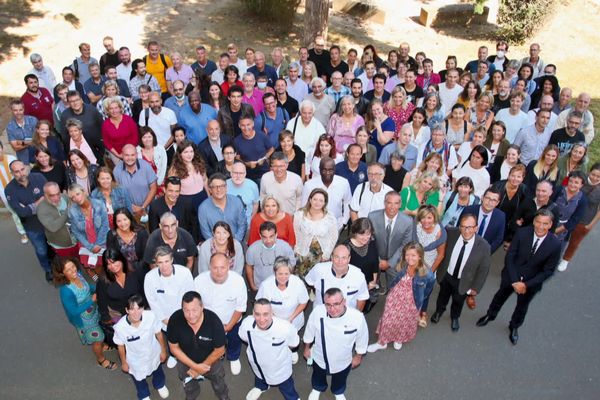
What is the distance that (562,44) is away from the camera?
17.0 m

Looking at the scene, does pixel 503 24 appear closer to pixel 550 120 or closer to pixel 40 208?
pixel 550 120

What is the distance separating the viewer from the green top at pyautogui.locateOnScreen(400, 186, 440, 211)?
6.45 meters

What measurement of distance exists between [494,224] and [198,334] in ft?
13.1

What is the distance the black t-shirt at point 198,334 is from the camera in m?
4.67

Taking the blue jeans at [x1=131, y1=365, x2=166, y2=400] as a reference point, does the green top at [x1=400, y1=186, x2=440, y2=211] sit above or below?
above

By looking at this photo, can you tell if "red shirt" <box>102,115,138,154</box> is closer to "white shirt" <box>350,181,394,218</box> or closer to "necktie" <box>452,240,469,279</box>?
"white shirt" <box>350,181,394,218</box>

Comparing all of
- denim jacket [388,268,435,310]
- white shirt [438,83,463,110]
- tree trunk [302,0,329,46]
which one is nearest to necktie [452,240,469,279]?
denim jacket [388,268,435,310]

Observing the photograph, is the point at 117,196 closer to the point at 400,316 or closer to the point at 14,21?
the point at 400,316

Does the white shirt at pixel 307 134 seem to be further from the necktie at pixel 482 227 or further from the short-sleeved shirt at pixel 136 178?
the necktie at pixel 482 227

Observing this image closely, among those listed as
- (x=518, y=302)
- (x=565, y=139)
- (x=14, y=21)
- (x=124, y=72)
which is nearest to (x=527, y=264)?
(x=518, y=302)

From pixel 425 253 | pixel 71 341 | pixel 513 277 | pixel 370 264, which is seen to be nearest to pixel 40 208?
pixel 71 341

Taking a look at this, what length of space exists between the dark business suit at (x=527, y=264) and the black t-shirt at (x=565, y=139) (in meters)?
2.93

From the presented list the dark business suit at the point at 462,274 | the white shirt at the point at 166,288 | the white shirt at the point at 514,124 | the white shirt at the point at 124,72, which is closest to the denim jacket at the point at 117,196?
the white shirt at the point at 166,288

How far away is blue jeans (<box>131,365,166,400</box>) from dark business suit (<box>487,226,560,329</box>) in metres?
4.29
